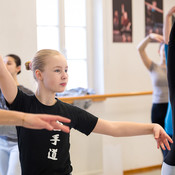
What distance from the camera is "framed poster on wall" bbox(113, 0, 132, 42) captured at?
368 centimetres

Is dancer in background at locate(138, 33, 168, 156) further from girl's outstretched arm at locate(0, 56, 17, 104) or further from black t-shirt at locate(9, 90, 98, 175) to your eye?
girl's outstretched arm at locate(0, 56, 17, 104)

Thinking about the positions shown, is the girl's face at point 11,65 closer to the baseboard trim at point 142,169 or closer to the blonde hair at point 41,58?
the blonde hair at point 41,58

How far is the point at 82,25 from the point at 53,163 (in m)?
2.56

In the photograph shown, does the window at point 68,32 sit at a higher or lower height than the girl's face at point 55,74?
higher

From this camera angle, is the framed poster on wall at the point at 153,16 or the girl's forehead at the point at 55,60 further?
the framed poster on wall at the point at 153,16

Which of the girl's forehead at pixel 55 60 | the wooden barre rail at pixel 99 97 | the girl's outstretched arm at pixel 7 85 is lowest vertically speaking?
the wooden barre rail at pixel 99 97

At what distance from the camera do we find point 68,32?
144 inches

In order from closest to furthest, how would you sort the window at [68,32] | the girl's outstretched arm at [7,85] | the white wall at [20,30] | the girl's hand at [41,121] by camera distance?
the girl's hand at [41,121]
the girl's outstretched arm at [7,85]
the white wall at [20,30]
the window at [68,32]

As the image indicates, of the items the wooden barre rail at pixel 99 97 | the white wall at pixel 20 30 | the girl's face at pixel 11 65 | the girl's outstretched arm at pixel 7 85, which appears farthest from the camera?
the wooden barre rail at pixel 99 97

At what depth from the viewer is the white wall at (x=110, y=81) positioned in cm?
302

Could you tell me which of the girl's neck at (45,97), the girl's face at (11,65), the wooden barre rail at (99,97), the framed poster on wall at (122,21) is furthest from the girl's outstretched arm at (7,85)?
the framed poster on wall at (122,21)

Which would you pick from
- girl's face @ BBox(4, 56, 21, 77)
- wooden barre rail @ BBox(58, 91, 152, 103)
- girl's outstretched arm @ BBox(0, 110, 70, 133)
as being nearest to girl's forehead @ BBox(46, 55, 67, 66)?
girl's outstretched arm @ BBox(0, 110, 70, 133)

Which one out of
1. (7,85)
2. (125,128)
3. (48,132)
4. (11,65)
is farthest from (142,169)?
(7,85)

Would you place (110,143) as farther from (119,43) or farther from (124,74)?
(119,43)
